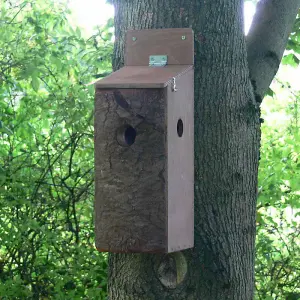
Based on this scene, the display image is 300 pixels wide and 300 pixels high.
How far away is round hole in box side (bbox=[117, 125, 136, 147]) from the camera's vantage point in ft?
7.02

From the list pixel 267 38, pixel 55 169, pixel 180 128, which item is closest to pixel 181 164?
pixel 180 128

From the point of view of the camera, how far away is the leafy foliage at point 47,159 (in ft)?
12.4

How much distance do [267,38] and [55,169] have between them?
209cm

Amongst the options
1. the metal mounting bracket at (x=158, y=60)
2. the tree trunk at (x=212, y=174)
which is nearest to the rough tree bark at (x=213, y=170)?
the tree trunk at (x=212, y=174)

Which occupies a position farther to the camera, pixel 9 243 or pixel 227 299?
pixel 9 243

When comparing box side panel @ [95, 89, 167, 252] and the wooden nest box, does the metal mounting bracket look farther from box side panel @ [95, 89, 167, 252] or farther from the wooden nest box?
box side panel @ [95, 89, 167, 252]

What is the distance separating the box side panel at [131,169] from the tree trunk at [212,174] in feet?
0.71

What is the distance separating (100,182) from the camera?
219cm

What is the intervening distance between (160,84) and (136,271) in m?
0.73


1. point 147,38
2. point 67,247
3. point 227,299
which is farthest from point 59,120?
point 227,299

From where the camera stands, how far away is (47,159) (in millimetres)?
4238

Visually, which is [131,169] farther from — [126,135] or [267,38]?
[267,38]

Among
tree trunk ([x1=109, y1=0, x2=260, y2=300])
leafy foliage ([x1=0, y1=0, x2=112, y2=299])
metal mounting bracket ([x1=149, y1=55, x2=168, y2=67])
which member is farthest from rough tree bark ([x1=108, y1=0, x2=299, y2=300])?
leafy foliage ([x1=0, y1=0, x2=112, y2=299])

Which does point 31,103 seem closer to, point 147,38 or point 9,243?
point 9,243
